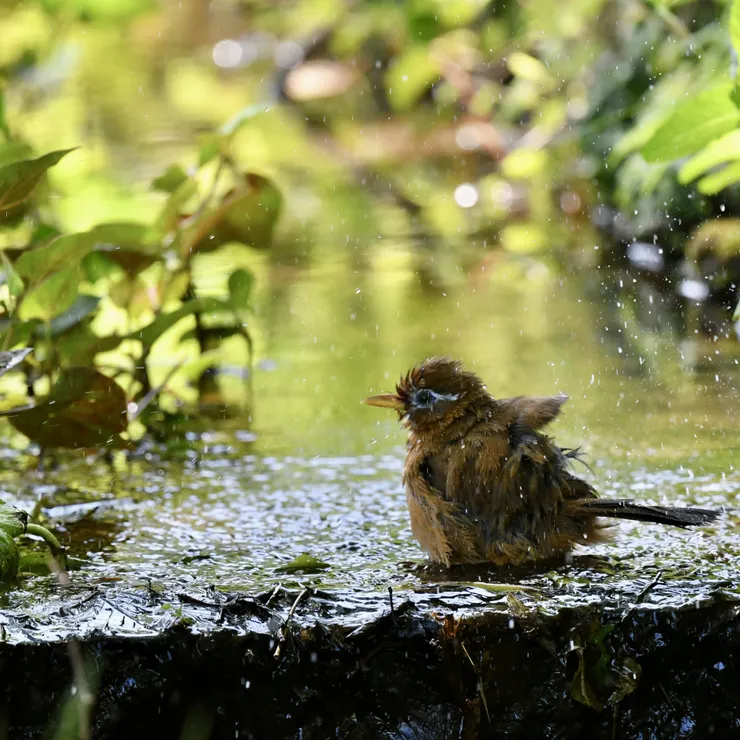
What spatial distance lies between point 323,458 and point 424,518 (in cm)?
106

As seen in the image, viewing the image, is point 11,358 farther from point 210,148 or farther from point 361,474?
point 210,148

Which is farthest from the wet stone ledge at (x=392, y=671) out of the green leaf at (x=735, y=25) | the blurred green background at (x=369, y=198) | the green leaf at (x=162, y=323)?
the green leaf at (x=735, y=25)

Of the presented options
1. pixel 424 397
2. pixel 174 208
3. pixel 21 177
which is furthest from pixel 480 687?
pixel 174 208

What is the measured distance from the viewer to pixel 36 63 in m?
6.71

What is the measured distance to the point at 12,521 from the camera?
2793 millimetres

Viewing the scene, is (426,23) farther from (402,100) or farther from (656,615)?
(656,615)

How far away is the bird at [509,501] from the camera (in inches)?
117

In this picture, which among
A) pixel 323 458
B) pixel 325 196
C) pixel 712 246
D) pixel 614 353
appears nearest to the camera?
pixel 323 458

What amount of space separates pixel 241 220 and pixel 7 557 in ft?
6.62

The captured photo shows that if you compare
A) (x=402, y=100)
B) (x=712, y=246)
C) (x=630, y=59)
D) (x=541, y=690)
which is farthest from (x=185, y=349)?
(x=402, y=100)

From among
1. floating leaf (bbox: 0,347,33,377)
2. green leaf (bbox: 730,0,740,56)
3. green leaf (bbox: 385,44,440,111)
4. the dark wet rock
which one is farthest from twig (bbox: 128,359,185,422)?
green leaf (bbox: 385,44,440,111)

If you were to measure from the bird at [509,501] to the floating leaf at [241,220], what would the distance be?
61.8 inches

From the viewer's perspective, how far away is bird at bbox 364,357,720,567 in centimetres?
298

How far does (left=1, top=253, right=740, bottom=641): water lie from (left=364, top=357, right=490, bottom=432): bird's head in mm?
344
